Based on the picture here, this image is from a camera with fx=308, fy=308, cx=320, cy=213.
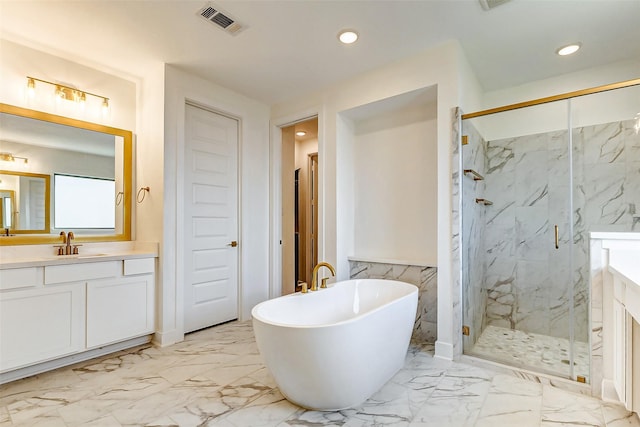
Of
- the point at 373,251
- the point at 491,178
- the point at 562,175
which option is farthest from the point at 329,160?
the point at 562,175

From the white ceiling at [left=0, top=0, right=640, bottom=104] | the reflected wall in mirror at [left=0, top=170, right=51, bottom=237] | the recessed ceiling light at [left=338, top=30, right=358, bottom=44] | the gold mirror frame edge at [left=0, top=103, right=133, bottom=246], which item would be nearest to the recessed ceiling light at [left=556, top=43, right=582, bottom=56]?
the white ceiling at [left=0, top=0, right=640, bottom=104]

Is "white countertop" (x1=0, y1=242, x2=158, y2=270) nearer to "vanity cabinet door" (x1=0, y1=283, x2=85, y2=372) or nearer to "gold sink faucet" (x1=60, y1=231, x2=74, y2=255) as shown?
"gold sink faucet" (x1=60, y1=231, x2=74, y2=255)

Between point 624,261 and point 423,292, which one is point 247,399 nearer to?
point 423,292

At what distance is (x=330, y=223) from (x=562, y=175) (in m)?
2.17

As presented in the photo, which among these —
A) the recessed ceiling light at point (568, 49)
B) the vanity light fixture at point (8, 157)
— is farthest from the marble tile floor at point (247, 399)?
the recessed ceiling light at point (568, 49)

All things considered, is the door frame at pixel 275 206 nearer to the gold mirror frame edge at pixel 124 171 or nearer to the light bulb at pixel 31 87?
the gold mirror frame edge at pixel 124 171

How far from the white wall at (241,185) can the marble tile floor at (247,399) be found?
2.30 feet

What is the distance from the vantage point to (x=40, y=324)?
2166mm

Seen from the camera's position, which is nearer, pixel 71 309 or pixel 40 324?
pixel 40 324

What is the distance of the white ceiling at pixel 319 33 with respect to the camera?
2088mm

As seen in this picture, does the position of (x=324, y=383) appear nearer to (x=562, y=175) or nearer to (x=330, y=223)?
(x=330, y=223)

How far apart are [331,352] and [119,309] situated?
1971 mm

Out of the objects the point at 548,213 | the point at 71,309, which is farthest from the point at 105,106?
the point at 548,213

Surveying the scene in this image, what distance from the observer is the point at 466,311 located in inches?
102
